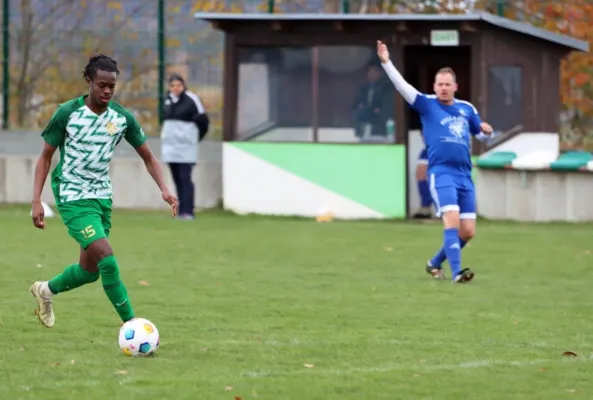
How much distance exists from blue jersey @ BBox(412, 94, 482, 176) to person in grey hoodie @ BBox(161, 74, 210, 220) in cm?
740

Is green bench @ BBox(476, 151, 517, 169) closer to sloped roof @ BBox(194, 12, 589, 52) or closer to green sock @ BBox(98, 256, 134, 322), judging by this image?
sloped roof @ BBox(194, 12, 589, 52)

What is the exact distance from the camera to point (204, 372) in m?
8.06

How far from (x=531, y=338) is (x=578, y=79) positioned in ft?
55.1

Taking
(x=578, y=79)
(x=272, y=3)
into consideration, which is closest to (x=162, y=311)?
(x=272, y=3)

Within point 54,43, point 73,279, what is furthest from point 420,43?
point 73,279

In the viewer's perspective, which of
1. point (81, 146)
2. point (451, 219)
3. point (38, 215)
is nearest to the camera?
point (38, 215)

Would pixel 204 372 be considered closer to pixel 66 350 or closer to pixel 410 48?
pixel 66 350

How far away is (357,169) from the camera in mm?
21016

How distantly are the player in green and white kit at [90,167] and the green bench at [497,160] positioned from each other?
1171 centimetres

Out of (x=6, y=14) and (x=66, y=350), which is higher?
(x=6, y=14)

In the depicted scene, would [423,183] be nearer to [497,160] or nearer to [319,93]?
[497,160]

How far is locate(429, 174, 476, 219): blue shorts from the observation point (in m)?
13.1

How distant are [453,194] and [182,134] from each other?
7874 millimetres

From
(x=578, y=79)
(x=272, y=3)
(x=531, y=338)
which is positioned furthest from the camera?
(x=578, y=79)
